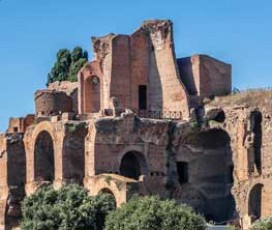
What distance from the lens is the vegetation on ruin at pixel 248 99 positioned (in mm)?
52250

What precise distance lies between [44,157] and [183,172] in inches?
264

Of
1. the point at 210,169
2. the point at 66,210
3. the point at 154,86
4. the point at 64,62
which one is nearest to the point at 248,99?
the point at 210,169

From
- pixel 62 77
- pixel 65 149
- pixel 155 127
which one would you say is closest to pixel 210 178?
pixel 155 127

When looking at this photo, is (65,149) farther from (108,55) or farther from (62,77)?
(62,77)

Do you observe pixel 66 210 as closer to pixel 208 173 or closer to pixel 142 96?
pixel 208 173

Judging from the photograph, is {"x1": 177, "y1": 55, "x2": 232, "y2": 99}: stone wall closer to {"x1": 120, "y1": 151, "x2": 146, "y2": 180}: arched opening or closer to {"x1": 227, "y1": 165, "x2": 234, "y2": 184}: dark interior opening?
{"x1": 227, "y1": 165, "x2": 234, "y2": 184}: dark interior opening

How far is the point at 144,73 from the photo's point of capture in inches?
2240

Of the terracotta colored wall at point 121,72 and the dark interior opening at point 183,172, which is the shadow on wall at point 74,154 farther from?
the dark interior opening at point 183,172

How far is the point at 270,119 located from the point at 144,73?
26.6ft

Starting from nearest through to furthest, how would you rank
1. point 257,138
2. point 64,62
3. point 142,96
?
point 257,138 → point 142,96 → point 64,62

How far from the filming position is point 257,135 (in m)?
52.6

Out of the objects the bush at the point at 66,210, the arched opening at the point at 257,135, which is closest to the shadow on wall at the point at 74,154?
the bush at the point at 66,210

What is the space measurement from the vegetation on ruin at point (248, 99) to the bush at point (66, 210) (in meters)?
8.03

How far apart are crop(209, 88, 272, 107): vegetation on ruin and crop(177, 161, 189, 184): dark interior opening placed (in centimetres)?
322
